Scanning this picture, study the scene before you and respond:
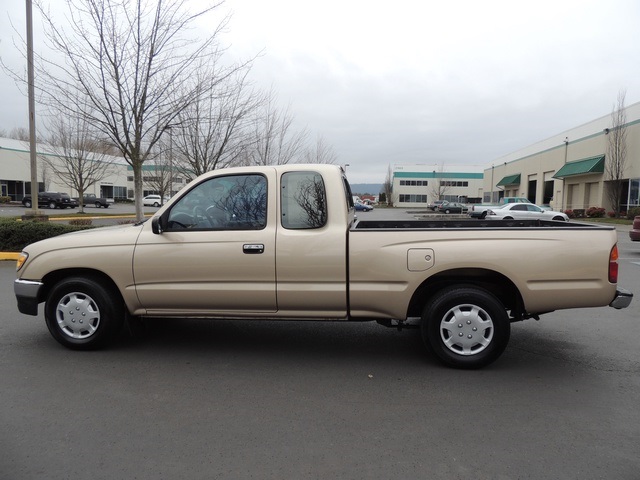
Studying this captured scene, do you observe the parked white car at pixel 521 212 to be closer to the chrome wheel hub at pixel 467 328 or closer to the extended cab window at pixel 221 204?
the chrome wheel hub at pixel 467 328

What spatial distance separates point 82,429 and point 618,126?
124ft

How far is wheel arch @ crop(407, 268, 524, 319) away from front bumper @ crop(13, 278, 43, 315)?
373cm

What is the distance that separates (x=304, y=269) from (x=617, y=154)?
34882 millimetres

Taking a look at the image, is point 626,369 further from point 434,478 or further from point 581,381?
point 434,478

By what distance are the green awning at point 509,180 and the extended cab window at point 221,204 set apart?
5520 centimetres

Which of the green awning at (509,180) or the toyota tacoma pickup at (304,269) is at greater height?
the green awning at (509,180)

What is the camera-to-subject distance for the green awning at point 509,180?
2132 inches

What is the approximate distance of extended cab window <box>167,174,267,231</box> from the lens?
14.8ft

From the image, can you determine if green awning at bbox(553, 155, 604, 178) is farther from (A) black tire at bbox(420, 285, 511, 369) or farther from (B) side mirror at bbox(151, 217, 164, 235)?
(B) side mirror at bbox(151, 217, 164, 235)

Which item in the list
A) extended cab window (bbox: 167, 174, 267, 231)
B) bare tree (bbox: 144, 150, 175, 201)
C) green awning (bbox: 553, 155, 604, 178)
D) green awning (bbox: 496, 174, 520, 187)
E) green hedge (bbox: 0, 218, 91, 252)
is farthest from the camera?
green awning (bbox: 496, 174, 520, 187)

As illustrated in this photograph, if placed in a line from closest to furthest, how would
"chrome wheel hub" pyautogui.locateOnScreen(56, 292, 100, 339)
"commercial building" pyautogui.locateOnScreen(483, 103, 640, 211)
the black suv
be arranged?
"chrome wheel hub" pyautogui.locateOnScreen(56, 292, 100, 339) < "commercial building" pyautogui.locateOnScreen(483, 103, 640, 211) < the black suv

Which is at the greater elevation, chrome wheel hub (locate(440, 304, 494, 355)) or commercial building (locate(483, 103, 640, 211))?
commercial building (locate(483, 103, 640, 211))

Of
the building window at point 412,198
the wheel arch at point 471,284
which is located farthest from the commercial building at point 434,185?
the wheel arch at point 471,284

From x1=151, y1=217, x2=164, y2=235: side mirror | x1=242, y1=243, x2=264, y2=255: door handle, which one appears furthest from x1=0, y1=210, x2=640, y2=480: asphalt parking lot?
x1=151, y1=217, x2=164, y2=235: side mirror
